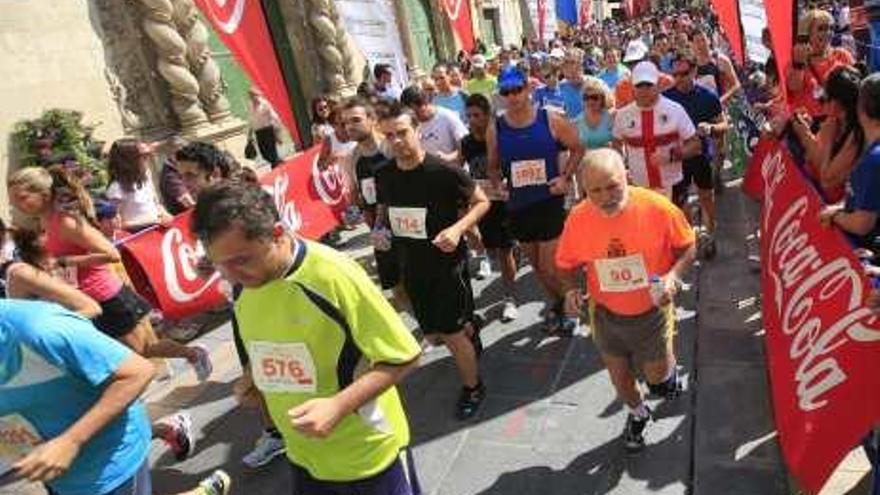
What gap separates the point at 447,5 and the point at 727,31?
2.67m

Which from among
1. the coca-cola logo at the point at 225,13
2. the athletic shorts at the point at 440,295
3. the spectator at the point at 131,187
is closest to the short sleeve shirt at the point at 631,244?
the athletic shorts at the point at 440,295

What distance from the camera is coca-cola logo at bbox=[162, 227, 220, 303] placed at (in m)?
6.47

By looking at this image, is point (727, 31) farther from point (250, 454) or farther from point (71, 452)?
point (71, 452)

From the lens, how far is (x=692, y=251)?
12.9 feet

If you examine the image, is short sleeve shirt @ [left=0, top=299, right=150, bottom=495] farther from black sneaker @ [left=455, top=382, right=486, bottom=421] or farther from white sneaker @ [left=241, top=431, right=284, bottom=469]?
black sneaker @ [left=455, top=382, right=486, bottom=421]

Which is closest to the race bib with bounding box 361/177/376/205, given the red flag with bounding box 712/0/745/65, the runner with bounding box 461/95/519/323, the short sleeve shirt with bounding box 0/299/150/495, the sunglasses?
the runner with bounding box 461/95/519/323

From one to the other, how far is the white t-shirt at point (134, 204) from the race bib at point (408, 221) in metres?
2.72

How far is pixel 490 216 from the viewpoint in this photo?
21.3 ft

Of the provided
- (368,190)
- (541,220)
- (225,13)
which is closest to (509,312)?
(541,220)

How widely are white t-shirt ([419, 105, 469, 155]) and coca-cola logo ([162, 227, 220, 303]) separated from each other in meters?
2.05

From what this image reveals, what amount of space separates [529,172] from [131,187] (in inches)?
127

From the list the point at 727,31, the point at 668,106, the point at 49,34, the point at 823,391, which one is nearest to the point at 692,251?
the point at 823,391

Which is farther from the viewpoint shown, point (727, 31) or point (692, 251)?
point (727, 31)

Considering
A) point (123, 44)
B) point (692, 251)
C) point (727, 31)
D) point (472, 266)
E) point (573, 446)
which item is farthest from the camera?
point (123, 44)
